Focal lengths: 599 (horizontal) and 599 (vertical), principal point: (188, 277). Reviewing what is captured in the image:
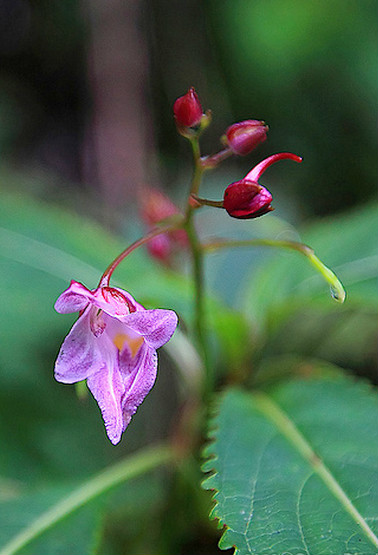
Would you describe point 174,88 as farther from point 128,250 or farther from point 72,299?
point 72,299

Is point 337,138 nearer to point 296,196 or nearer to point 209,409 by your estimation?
point 296,196

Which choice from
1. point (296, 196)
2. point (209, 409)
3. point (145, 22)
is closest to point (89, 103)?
point (145, 22)

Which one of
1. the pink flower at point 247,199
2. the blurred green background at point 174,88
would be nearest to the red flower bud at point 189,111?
the pink flower at point 247,199

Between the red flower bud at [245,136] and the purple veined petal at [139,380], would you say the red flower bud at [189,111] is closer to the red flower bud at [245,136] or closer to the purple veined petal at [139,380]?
the red flower bud at [245,136]

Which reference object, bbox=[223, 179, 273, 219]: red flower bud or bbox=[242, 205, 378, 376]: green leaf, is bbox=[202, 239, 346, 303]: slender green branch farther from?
bbox=[242, 205, 378, 376]: green leaf

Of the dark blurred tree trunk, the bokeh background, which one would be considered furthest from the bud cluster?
the dark blurred tree trunk

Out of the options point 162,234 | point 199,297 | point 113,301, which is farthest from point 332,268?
point 113,301
